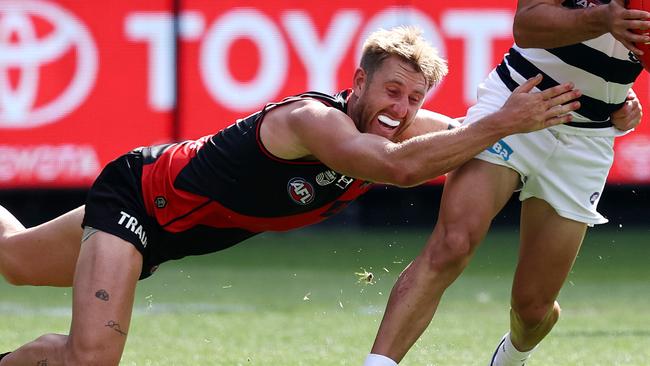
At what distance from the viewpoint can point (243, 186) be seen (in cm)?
509

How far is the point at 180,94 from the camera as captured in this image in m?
11.2

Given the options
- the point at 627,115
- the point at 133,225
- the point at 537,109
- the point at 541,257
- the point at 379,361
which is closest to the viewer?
the point at 537,109

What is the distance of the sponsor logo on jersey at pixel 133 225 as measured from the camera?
5.10 m

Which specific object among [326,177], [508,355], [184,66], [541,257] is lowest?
[184,66]

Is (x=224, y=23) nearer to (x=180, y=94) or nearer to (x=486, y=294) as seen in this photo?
(x=180, y=94)

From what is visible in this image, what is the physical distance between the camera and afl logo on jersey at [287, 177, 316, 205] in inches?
197

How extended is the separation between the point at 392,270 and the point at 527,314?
4710mm

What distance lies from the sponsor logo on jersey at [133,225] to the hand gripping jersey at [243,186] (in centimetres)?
10

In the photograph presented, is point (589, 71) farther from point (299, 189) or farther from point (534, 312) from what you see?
point (299, 189)

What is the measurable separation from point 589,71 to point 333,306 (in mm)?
3926

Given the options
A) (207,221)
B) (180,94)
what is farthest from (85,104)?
(207,221)

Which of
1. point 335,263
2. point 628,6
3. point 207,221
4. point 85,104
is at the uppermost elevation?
point 628,6

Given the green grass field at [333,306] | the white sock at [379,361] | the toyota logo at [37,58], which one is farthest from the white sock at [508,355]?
the toyota logo at [37,58]

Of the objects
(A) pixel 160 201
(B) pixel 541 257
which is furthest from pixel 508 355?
(A) pixel 160 201
